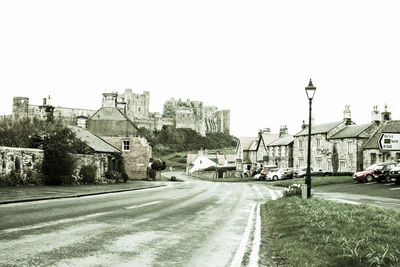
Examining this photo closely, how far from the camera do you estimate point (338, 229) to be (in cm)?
881

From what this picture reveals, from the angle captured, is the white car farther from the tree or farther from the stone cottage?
the stone cottage

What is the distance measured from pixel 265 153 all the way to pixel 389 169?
4244cm

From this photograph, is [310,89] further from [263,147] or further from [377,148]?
[263,147]

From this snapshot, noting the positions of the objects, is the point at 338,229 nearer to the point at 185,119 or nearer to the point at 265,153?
the point at 265,153

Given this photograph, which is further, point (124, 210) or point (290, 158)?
point (290, 158)

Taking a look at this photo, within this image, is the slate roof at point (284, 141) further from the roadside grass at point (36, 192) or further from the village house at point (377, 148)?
the roadside grass at point (36, 192)

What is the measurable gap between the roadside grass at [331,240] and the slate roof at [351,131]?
139ft

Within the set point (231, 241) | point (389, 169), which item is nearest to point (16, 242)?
point (231, 241)

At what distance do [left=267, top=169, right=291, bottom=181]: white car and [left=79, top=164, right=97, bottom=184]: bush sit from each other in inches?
1144

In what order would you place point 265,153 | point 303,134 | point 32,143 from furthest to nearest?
point 265,153
point 303,134
point 32,143

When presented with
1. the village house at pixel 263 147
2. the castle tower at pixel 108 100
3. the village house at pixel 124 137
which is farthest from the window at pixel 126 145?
the village house at pixel 263 147

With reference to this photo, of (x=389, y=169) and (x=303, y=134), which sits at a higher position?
(x=303, y=134)

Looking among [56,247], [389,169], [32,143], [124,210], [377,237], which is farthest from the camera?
[389,169]

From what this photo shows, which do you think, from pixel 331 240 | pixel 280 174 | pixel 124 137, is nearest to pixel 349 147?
pixel 280 174
